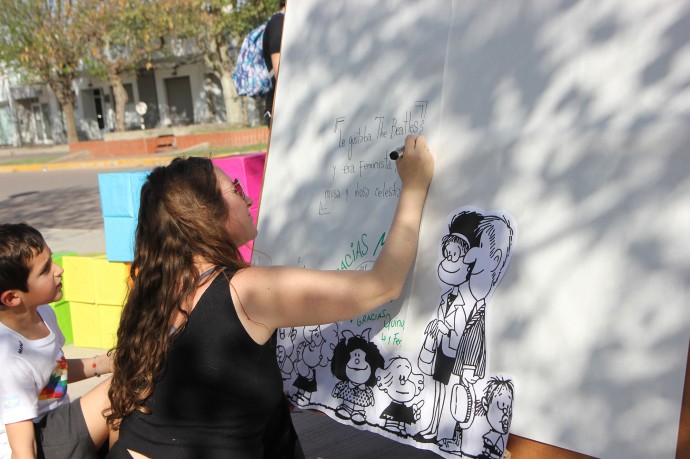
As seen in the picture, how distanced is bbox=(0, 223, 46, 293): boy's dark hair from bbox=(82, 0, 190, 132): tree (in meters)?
24.8

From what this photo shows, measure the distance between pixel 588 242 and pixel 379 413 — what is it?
78 cm

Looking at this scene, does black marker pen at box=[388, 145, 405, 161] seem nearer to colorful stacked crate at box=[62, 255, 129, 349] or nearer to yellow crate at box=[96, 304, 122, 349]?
colorful stacked crate at box=[62, 255, 129, 349]

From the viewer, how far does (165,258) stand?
1853 millimetres

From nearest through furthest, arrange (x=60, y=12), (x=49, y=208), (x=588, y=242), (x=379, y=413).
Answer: (x=588, y=242)
(x=379, y=413)
(x=49, y=208)
(x=60, y=12)

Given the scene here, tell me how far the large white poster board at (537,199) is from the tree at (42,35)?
27648mm

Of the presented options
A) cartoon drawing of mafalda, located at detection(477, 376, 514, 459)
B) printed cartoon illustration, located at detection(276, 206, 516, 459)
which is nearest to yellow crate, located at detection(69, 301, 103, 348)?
printed cartoon illustration, located at detection(276, 206, 516, 459)

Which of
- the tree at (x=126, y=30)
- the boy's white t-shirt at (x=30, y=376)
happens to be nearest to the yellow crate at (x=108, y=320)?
the boy's white t-shirt at (x=30, y=376)

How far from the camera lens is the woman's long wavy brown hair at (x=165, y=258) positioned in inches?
72.2

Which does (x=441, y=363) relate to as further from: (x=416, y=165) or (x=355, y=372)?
(x=416, y=165)

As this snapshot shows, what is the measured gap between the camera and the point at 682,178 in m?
1.50

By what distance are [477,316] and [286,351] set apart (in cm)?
79

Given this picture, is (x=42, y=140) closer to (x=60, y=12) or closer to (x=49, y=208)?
(x=60, y=12)

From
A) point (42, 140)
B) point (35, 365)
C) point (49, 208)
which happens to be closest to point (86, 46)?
point (42, 140)

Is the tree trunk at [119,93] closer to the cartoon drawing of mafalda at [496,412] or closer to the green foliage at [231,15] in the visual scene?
the green foliage at [231,15]
